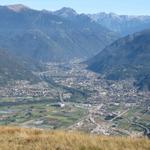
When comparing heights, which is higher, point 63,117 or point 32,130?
point 32,130

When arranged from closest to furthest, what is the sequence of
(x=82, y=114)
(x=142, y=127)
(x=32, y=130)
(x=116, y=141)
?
(x=116, y=141), (x=32, y=130), (x=142, y=127), (x=82, y=114)

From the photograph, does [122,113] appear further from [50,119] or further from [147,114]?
[50,119]

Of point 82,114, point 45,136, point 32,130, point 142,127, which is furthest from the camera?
point 82,114

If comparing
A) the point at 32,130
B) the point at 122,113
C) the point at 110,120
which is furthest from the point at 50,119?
the point at 32,130

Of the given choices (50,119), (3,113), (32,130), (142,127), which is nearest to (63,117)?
(50,119)

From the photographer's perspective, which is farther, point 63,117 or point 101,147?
point 63,117

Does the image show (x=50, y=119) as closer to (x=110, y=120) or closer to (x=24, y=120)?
(x=24, y=120)
